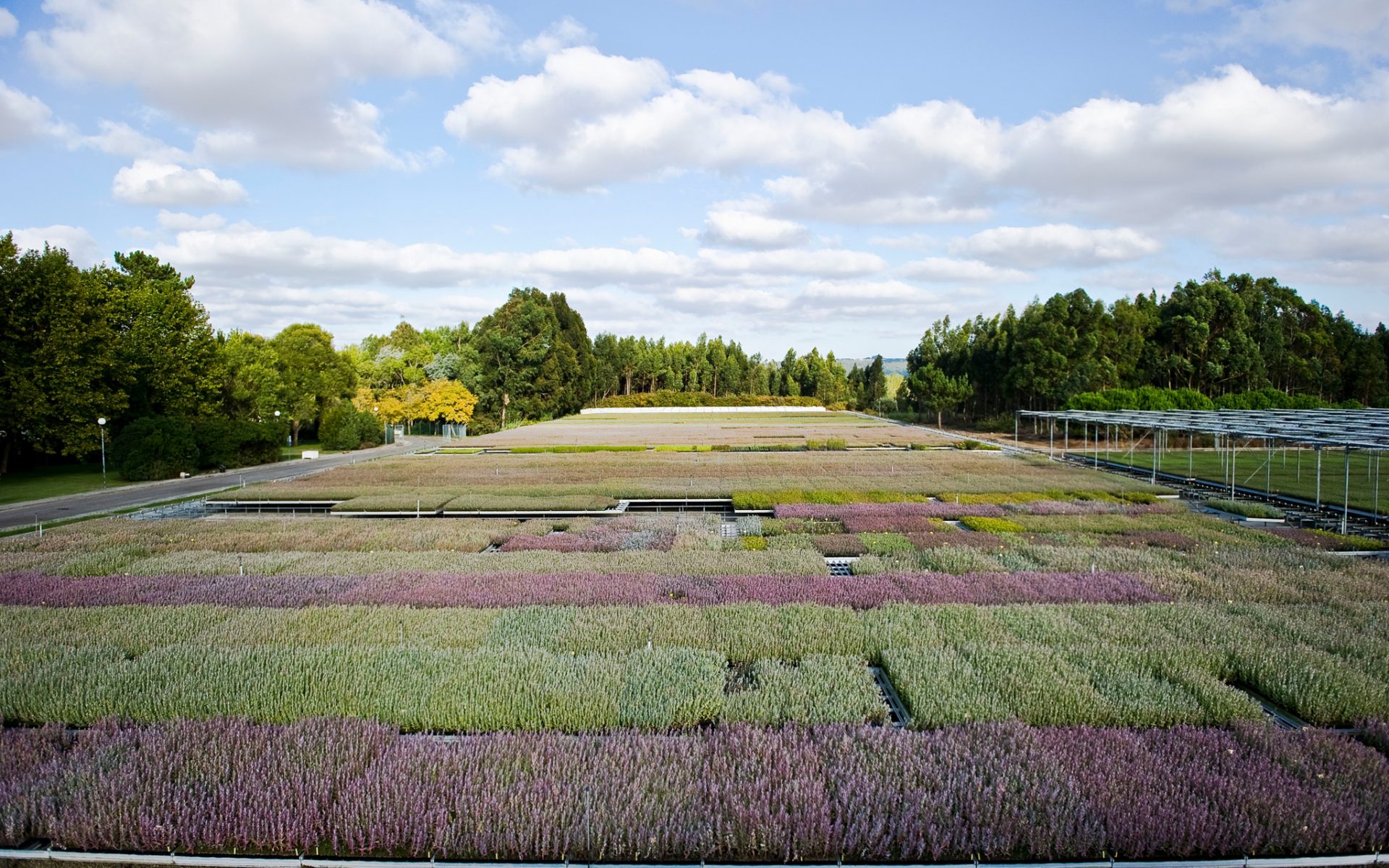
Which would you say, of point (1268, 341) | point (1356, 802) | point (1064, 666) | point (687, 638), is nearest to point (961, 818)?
point (1356, 802)

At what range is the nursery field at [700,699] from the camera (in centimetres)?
505

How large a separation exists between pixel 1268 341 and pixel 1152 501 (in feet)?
153

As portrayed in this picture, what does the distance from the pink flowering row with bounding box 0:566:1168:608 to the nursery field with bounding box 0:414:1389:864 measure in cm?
7

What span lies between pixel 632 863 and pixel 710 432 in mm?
47206

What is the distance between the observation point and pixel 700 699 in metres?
6.96

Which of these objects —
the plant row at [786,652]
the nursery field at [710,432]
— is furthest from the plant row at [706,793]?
the nursery field at [710,432]

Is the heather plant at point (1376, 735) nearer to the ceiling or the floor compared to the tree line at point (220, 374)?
nearer to the floor

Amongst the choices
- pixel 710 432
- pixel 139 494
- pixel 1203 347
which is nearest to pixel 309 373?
pixel 710 432

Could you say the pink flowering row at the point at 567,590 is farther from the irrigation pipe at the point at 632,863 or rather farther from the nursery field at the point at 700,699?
the irrigation pipe at the point at 632,863

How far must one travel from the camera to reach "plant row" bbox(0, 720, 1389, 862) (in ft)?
16.2

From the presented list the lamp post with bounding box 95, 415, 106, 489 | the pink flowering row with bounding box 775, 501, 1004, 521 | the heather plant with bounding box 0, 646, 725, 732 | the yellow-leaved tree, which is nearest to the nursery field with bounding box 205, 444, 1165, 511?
the pink flowering row with bounding box 775, 501, 1004, 521

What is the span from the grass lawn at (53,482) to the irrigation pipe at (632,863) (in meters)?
27.6

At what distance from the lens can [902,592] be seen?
11.0m

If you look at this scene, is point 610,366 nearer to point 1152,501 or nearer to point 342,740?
point 1152,501
